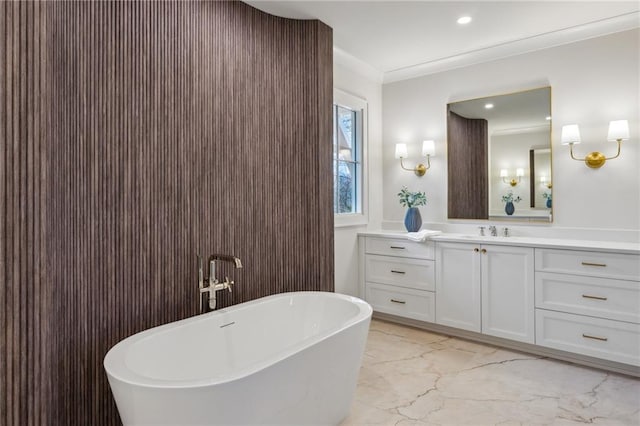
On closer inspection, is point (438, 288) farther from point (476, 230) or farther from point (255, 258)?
point (255, 258)

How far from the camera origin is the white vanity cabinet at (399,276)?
3.41m

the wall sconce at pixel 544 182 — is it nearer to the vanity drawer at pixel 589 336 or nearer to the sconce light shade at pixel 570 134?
the sconce light shade at pixel 570 134

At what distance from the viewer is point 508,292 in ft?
9.80

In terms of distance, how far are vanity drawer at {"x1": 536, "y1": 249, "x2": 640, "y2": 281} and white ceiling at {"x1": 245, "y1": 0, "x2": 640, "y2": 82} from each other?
1.76 metres

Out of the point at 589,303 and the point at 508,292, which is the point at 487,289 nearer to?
the point at 508,292

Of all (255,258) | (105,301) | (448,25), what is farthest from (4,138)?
(448,25)

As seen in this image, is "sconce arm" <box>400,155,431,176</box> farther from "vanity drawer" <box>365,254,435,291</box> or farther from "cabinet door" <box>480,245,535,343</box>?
"cabinet door" <box>480,245,535,343</box>

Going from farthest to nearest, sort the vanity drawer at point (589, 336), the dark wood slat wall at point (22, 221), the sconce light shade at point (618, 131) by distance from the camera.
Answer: the sconce light shade at point (618, 131) < the vanity drawer at point (589, 336) < the dark wood slat wall at point (22, 221)

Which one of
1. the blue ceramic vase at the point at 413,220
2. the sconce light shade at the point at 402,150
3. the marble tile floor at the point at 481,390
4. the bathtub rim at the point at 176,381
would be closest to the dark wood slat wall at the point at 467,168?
the blue ceramic vase at the point at 413,220

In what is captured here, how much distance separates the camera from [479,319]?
3131 mm

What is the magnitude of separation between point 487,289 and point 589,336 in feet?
2.36

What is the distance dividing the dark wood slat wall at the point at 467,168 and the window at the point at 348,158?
87cm

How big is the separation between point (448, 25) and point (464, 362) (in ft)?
8.49

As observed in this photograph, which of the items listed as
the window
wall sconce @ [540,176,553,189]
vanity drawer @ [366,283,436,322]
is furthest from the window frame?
wall sconce @ [540,176,553,189]
